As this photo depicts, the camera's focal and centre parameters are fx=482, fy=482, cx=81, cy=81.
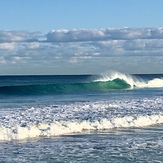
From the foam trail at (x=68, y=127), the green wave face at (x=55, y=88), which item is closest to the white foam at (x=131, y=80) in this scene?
the green wave face at (x=55, y=88)

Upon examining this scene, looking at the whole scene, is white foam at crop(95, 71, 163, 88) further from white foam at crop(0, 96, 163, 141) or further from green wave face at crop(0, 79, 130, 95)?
white foam at crop(0, 96, 163, 141)

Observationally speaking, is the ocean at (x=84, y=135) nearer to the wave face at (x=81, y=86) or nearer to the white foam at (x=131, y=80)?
the wave face at (x=81, y=86)

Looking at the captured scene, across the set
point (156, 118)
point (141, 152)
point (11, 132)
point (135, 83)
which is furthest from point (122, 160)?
point (135, 83)

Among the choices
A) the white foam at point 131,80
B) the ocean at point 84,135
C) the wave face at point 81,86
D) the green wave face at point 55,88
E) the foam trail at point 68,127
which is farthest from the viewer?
the white foam at point 131,80

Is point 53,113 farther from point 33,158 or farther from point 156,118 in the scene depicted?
point 33,158

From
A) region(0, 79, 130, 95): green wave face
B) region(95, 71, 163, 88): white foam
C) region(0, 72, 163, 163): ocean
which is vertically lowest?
region(0, 72, 163, 163): ocean

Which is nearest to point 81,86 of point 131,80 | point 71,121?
point 131,80

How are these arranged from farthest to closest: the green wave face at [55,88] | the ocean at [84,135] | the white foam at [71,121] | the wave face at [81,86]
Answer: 1. the wave face at [81,86]
2. the green wave face at [55,88]
3. the white foam at [71,121]
4. the ocean at [84,135]

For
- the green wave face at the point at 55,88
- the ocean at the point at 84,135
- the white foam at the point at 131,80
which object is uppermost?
the white foam at the point at 131,80

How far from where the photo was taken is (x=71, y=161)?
1202 cm

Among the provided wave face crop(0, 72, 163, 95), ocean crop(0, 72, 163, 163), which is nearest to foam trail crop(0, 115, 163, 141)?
ocean crop(0, 72, 163, 163)

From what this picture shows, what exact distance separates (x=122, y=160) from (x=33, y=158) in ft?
7.46

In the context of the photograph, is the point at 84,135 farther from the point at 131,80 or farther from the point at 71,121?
the point at 131,80

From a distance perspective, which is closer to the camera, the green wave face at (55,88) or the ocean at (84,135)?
the ocean at (84,135)
